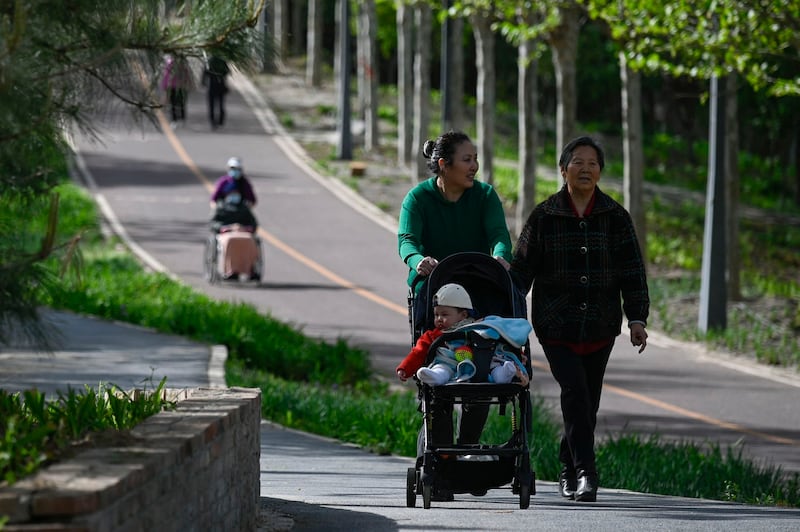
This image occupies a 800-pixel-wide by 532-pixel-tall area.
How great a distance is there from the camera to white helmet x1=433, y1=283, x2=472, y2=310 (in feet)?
27.4

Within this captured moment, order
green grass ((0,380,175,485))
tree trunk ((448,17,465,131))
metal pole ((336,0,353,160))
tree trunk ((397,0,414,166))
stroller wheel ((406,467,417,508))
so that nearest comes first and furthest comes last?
green grass ((0,380,175,485)) → stroller wheel ((406,467,417,508)) → tree trunk ((448,17,465,131)) → tree trunk ((397,0,414,166)) → metal pole ((336,0,353,160))

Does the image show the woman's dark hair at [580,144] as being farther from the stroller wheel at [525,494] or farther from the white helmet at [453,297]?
the stroller wheel at [525,494]

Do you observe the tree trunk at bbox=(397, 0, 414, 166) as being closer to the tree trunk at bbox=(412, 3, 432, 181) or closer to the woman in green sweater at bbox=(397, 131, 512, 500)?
the tree trunk at bbox=(412, 3, 432, 181)

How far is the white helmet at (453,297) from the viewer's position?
836 centimetres

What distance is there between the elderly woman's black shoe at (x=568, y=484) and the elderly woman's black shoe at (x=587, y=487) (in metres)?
0.16

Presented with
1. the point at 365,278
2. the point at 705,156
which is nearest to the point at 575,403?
the point at 365,278

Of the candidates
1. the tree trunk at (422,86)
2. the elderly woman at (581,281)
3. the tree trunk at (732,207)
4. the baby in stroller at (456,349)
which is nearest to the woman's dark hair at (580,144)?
the elderly woman at (581,281)

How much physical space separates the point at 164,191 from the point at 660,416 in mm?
23679

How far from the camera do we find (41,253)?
20.1 ft

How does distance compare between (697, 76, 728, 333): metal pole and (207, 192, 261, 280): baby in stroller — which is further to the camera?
(207, 192, 261, 280): baby in stroller

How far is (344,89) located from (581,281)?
32441 millimetres

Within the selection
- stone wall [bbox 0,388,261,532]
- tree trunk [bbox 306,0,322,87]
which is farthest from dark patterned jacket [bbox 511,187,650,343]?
tree trunk [bbox 306,0,322,87]

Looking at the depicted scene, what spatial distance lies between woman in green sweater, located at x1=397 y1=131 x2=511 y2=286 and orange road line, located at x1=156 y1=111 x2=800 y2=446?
1548 millimetres

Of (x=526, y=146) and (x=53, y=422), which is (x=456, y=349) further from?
(x=526, y=146)
